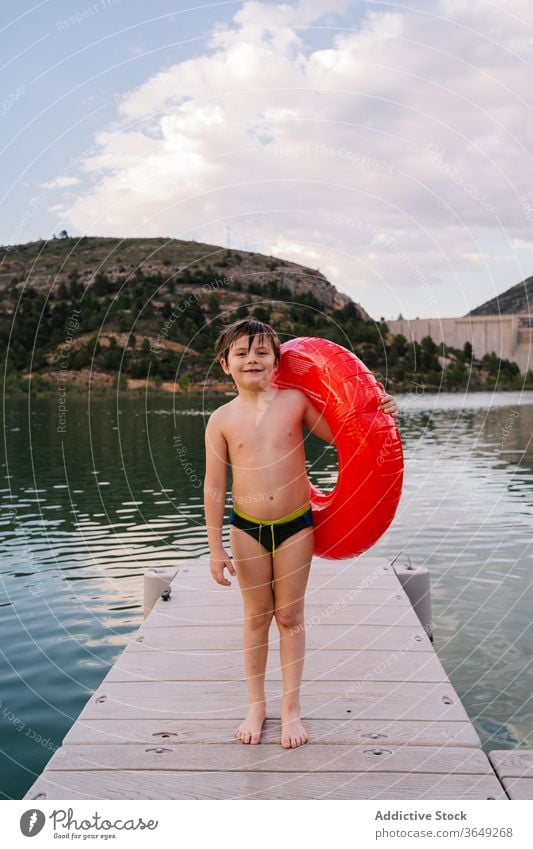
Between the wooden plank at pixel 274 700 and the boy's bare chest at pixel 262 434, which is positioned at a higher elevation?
the boy's bare chest at pixel 262 434

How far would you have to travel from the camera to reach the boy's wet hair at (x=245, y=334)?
3307 mm

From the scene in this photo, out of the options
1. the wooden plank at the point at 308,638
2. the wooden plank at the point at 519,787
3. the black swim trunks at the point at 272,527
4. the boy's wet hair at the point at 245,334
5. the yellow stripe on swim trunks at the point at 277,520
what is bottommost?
the wooden plank at the point at 308,638

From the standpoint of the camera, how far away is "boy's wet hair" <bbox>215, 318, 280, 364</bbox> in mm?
3307

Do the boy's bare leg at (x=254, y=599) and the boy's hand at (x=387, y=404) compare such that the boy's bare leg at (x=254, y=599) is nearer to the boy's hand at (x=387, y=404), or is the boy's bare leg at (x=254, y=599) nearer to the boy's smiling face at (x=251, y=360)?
the boy's smiling face at (x=251, y=360)

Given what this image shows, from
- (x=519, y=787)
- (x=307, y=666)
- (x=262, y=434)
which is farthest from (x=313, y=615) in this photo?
(x=519, y=787)

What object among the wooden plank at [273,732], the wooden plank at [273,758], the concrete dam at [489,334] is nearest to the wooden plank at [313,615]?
the wooden plank at [273,732]

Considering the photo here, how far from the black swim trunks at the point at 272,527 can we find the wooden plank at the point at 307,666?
3.06 feet

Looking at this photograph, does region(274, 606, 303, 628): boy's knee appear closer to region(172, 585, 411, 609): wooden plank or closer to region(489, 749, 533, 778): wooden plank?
region(489, 749, 533, 778): wooden plank

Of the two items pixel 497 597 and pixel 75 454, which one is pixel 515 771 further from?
pixel 75 454

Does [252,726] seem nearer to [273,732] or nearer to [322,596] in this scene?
[273,732]

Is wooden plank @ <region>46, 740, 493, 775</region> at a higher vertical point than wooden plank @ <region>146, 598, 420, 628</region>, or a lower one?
higher

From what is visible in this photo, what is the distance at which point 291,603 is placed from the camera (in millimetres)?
3334

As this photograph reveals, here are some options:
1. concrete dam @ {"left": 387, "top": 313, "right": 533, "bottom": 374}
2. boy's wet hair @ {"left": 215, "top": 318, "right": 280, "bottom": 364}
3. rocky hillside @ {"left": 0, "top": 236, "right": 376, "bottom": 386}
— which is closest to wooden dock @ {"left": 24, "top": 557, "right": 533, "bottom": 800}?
boy's wet hair @ {"left": 215, "top": 318, "right": 280, "bottom": 364}

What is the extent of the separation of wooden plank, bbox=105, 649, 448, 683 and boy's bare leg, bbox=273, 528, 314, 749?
607mm
